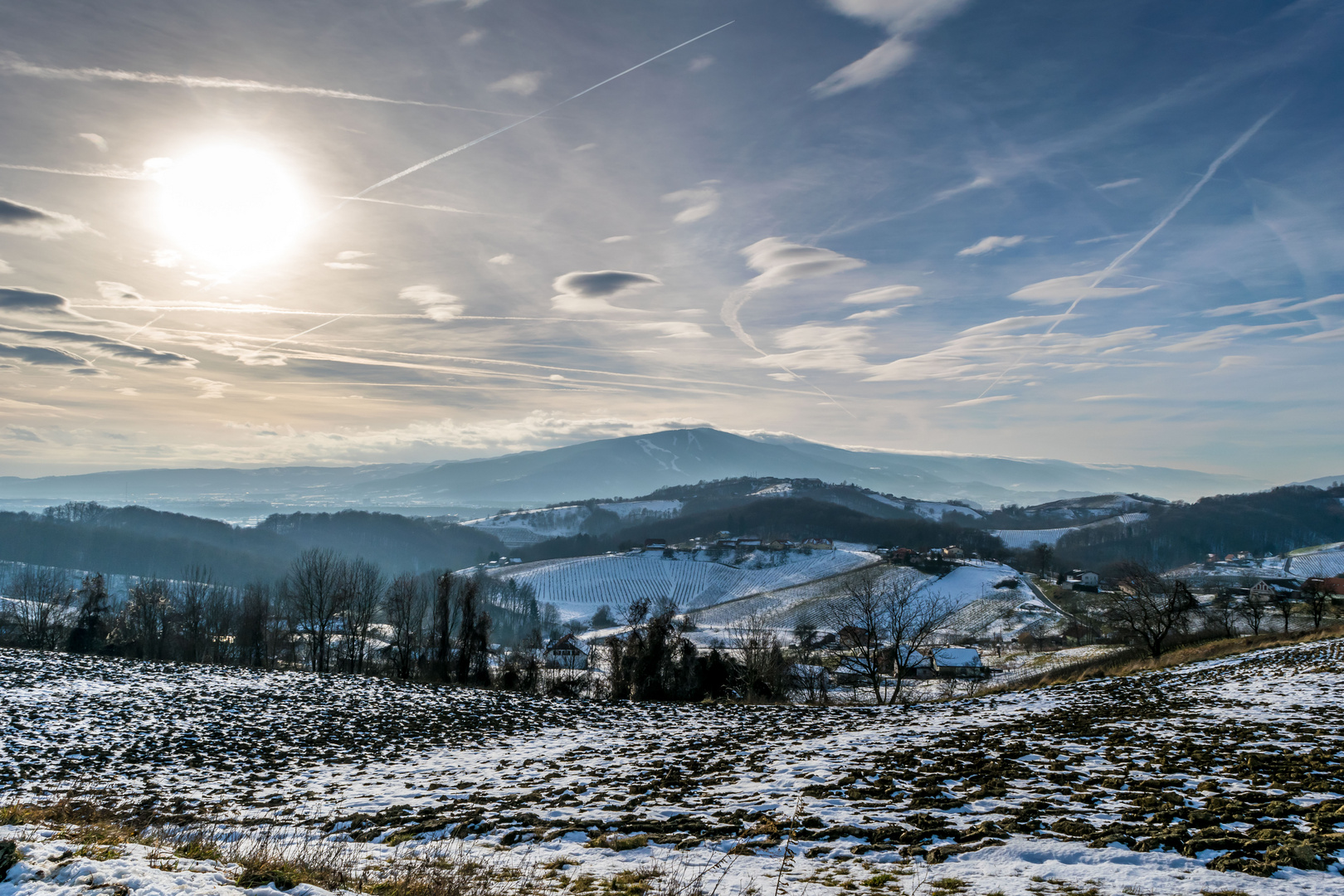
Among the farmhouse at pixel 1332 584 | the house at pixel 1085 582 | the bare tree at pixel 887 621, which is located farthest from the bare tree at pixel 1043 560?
the farmhouse at pixel 1332 584

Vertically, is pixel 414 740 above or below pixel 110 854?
below

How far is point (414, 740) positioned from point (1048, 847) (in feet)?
69.1

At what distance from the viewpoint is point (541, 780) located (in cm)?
1616

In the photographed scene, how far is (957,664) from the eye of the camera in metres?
81.9

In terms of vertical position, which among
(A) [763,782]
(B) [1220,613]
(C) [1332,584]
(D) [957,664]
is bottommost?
(D) [957,664]

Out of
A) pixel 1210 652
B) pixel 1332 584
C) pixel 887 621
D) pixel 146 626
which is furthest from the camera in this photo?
pixel 1332 584

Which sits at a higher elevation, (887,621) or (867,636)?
(867,636)

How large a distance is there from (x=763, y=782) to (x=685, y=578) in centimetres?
17177

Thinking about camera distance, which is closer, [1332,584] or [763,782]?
[763,782]

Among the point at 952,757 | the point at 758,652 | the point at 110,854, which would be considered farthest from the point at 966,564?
the point at 110,854

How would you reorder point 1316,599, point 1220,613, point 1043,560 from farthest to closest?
point 1043,560 → point 1220,613 → point 1316,599

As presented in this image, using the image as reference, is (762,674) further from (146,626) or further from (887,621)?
(146,626)

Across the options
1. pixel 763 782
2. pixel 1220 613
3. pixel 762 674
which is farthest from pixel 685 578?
pixel 763 782

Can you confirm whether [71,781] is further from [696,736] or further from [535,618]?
[535,618]
